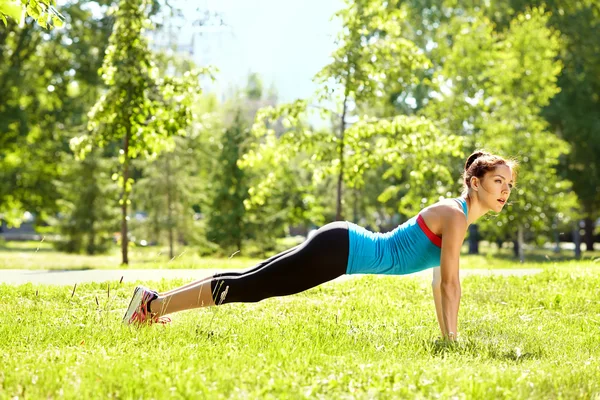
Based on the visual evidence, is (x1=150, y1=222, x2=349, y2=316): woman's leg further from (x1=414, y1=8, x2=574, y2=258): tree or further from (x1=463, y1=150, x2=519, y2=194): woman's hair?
(x1=414, y1=8, x2=574, y2=258): tree

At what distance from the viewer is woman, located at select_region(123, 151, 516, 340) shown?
16.5ft

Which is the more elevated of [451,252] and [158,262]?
[451,252]

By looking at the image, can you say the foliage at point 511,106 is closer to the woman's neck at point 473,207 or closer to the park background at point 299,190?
the park background at point 299,190

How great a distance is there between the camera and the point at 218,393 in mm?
3645

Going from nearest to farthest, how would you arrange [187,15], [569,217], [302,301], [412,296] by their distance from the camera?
[302,301], [412,296], [187,15], [569,217]

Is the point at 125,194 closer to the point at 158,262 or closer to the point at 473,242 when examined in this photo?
the point at 158,262

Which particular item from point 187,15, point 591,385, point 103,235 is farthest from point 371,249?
point 103,235

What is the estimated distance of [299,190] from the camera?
3083cm

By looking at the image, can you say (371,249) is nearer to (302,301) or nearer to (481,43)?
(302,301)

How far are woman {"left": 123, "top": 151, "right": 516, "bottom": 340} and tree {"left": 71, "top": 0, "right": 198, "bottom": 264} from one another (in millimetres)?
7723

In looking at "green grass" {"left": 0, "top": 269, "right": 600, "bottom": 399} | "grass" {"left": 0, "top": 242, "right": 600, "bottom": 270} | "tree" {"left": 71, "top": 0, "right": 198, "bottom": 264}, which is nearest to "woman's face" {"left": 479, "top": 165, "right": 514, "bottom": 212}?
"green grass" {"left": 0, "top": 269, "right": 600, "bottom": 399}

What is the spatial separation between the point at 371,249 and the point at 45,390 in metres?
2.42

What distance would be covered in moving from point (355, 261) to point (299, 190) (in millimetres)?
25803

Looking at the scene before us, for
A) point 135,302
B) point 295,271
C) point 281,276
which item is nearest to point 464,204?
point 295,271
